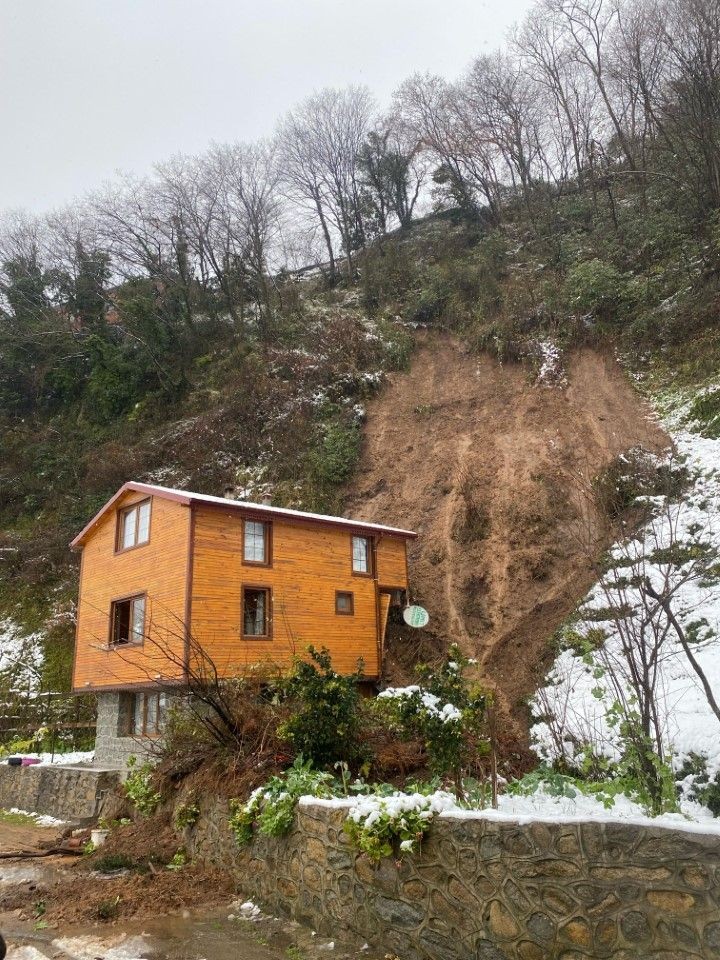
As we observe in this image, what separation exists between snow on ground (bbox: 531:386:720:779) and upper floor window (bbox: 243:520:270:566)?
7.44 meters

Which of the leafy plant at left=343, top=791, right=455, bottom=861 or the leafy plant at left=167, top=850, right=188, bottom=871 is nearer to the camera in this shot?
the leafy plant at left=343, top=791, right=455, bottom=861

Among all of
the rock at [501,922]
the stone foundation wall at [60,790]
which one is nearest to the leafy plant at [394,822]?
the rock at [501,922]

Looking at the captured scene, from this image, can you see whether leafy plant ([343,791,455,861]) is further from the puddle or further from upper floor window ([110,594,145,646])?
upper floor window ([110,594,145,646])

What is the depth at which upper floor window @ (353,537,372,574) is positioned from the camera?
19.3 metres

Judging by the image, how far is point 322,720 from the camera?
881 cm

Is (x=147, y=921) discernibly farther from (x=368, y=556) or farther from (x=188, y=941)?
(x=368, y=556)

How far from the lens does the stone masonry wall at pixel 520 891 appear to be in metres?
4.20

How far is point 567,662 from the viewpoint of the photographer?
48.8 ft

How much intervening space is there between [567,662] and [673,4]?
2879 cm

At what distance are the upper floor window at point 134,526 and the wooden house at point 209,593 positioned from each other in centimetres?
3

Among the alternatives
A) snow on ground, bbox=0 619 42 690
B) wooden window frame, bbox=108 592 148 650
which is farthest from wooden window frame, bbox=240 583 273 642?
snow on ground, bbox=0 619 42 690

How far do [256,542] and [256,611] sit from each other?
1744 millimetres

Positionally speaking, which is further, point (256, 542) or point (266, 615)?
point (256, 542)

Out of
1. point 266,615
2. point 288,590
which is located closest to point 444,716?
point 266,615
